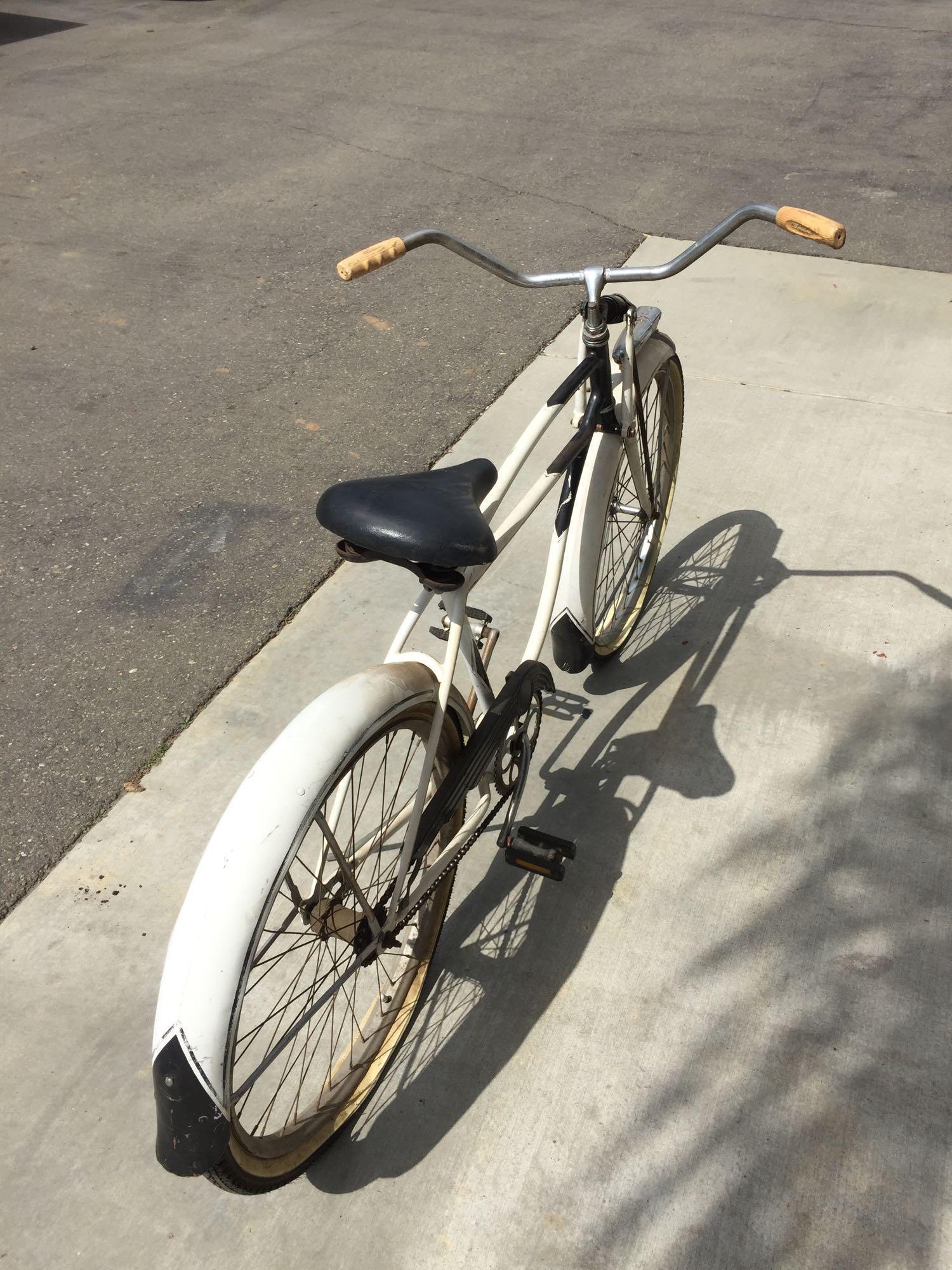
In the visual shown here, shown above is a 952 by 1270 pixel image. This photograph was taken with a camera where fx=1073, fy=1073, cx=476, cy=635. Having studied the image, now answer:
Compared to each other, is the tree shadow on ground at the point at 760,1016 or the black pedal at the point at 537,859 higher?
the black pedal at the point at 537,859

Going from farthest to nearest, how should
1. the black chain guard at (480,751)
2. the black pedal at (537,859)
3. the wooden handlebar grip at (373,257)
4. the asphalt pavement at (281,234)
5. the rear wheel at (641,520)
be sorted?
the asphalt pavement at (281,234) → the rear wheel at (641,520) → the black pedal at (537,859) → the wooden handlebar grip at (373,257) → the black chain guard at (480,751)

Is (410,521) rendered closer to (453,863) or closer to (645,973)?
(453,863)

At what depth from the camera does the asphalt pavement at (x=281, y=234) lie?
3592mm

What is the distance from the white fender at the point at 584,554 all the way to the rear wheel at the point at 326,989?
0.57m

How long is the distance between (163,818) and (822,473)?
2.73 m

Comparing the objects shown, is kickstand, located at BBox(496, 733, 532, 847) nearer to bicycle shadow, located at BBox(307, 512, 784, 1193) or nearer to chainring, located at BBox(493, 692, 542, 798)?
chainring, located at BBox(493, 692, 542, 798)

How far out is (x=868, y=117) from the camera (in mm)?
Result: 7949

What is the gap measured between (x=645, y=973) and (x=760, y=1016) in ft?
0.87

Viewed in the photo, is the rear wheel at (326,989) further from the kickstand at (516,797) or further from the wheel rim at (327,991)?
the kickstand at (516,797)

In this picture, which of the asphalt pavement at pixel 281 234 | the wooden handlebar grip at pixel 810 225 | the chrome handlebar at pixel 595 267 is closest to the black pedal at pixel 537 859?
the asphalt pavement at pixel 281 234

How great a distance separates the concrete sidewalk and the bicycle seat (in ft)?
3.57

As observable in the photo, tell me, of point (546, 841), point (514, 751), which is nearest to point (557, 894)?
point (546, 841)

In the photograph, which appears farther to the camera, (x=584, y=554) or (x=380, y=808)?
(x=380, y=808)

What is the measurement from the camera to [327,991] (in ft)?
6.75
